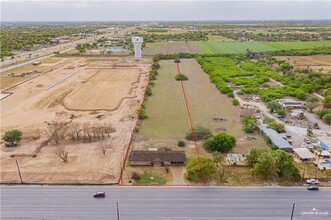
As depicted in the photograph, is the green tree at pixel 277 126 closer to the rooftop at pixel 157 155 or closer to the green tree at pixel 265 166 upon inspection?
the green tree at pixel 265 166

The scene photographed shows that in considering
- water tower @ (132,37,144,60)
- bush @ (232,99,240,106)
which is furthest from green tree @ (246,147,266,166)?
water tower @ (132,37,144,60)

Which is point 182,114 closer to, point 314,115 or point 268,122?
point 268,122

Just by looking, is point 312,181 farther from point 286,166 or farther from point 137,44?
point 137,44

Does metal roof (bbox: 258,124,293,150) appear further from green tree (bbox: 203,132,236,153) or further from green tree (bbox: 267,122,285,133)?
green tree (bbox: 203,132,236,153)

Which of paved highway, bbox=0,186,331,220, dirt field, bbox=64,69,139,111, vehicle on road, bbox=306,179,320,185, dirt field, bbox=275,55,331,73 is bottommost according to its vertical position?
paved highway, bbox=0,186,331,220

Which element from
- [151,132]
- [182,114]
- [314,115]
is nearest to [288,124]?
[314,115]

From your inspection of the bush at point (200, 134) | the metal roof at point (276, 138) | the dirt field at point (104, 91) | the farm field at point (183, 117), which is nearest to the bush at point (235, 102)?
the farm field at point (183, 117)

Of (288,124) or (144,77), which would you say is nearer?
(288,124)
